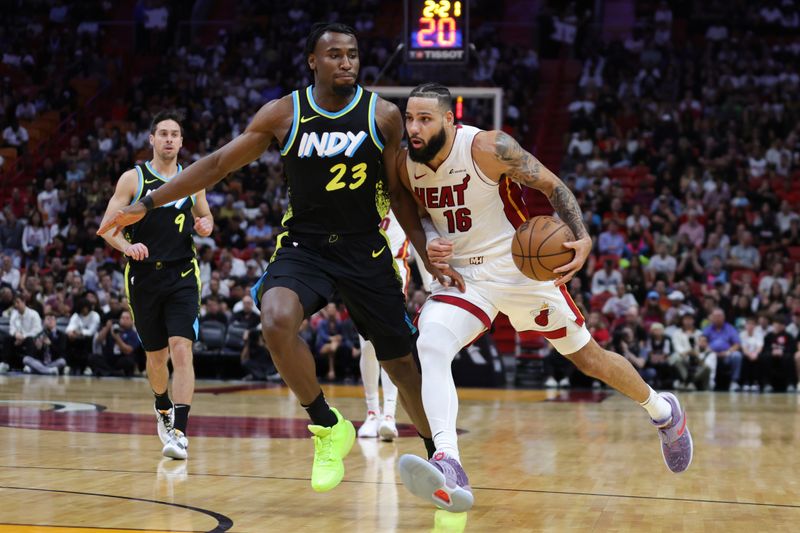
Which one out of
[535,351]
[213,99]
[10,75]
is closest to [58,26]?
[10,75]

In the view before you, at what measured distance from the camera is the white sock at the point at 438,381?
530 cm

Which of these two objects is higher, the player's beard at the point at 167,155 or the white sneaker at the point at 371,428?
the player's beard at the point at 167,155

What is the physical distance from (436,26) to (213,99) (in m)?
10.3

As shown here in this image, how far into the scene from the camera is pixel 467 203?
18.4 feet

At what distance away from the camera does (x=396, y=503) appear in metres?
5.48

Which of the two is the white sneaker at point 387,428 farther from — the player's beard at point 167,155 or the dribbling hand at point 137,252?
the player's beard at point 167,155

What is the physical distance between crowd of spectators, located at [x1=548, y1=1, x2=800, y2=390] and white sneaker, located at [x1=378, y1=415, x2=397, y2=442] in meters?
7.48

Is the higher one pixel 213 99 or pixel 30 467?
pixel 213 99

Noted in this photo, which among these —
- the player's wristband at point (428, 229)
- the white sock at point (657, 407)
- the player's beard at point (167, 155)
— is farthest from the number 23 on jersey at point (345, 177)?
the player's beard at point (167, 155)

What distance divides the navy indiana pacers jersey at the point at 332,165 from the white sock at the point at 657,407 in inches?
75.3

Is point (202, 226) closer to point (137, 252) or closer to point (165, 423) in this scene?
point (137, 252)

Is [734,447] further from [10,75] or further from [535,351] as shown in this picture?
[10,75]

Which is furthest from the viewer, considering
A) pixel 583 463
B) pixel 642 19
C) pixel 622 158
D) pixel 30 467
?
pixel 642 19

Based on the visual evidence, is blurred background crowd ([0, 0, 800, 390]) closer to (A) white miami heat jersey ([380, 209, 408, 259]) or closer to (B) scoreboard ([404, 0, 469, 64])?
(B) scoreboard ([404, 0, 469, 64])
